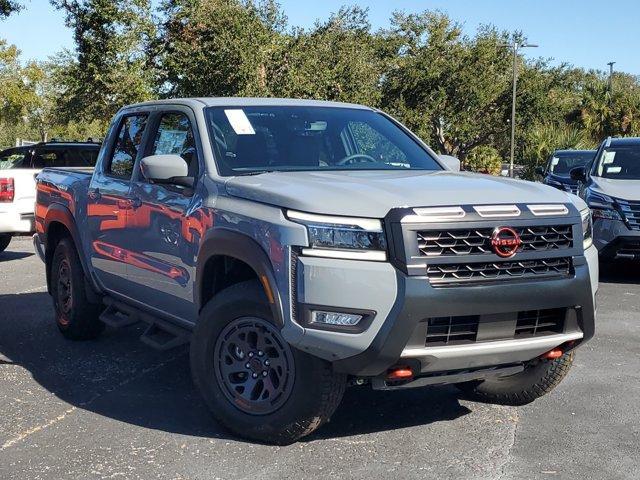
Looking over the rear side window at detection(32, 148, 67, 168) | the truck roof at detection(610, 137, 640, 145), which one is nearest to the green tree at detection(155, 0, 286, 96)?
the rear side window at detection(32, 148, 67, 168)

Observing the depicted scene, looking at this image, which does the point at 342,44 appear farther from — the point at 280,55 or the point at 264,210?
the point at 264,210

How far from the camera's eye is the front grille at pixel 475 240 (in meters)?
4.18

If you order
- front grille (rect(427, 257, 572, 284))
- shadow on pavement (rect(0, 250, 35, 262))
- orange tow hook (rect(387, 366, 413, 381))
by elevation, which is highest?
front grille (rect(427, 257, 572, 284))

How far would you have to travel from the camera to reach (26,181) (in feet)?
40.6

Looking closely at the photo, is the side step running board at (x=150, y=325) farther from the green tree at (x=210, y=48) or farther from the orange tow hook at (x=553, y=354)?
the green tree at (x=210, y=48)

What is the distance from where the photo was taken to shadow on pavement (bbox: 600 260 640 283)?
11133 mm

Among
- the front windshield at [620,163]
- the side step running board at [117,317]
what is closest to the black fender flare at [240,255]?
the side step running board at [117,317]

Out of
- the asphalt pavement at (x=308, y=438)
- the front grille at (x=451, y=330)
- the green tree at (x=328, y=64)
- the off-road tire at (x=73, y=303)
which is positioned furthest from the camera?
the green tree at (x=328, y=64)

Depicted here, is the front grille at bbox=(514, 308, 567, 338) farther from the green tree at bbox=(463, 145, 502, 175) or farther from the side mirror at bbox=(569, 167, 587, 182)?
the green tree at bbox=(463, 145, 502, 175)

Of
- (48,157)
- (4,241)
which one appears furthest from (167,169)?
(48,157)

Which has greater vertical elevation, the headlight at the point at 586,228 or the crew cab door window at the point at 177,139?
the crew cab door window at the point at 177,139

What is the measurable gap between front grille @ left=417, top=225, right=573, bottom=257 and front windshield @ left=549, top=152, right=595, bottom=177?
15519mm

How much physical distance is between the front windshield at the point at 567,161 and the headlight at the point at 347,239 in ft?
52.6

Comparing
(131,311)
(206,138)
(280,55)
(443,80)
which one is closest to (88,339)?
(131,311)
